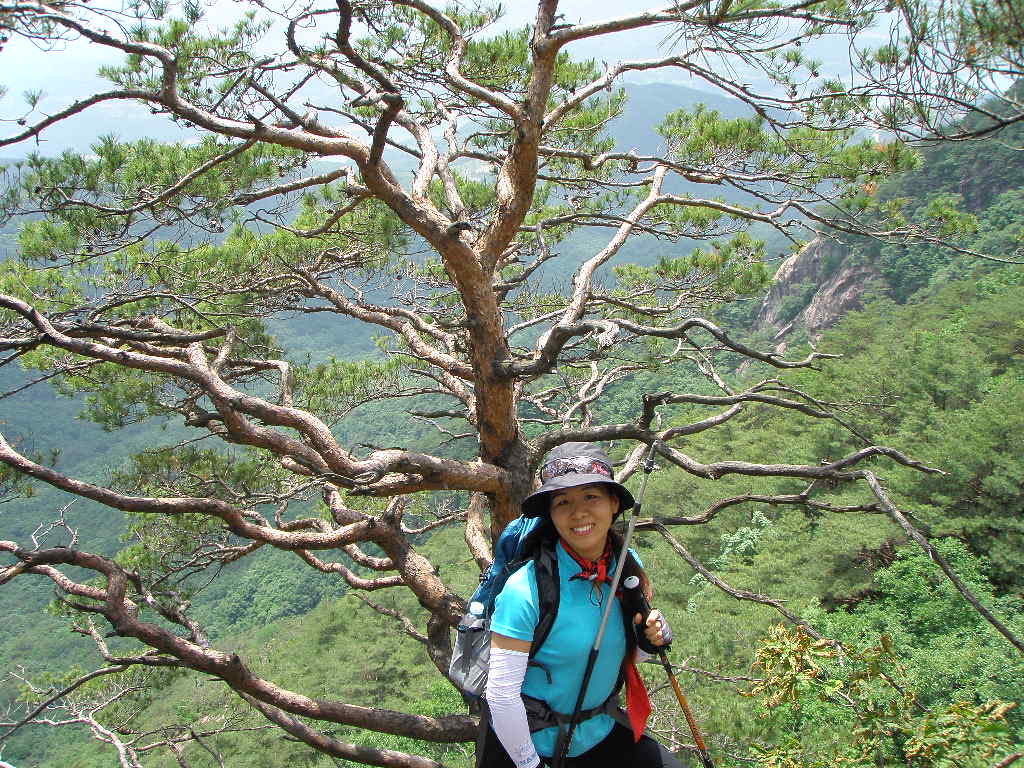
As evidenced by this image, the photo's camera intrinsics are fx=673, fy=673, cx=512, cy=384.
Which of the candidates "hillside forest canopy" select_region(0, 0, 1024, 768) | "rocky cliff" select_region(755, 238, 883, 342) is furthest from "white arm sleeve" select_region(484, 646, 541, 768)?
"rocky cliff" select_region(755, 238, 883, 342)

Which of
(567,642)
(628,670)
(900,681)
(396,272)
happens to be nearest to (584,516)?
(567,642)

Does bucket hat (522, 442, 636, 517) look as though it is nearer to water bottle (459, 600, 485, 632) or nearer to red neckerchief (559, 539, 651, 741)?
red neckerchief (559, 539, 651, 741)

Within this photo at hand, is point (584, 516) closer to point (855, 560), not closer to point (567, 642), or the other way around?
point (567, 642)

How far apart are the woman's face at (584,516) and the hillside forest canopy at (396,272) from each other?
0.71 meters

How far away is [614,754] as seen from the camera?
160 cm

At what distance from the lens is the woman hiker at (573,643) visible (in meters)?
1.40

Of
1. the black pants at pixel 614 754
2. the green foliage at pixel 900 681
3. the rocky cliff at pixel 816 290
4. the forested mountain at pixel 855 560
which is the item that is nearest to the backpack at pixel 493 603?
the black pants at pixel 614 754

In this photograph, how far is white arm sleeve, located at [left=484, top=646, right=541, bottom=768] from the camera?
1.37 meters

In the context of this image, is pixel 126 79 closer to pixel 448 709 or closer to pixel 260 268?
pixel 260 268

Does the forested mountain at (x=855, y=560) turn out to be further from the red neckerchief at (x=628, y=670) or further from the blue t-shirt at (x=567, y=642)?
the blue t-shirt at (x=567, y=642)

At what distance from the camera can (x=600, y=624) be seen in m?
1.50

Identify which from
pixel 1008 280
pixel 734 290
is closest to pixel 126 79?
pixel 734 290

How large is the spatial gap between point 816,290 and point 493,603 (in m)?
40.6

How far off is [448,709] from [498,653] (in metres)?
11.4
